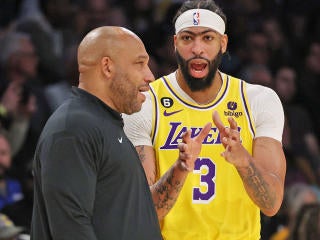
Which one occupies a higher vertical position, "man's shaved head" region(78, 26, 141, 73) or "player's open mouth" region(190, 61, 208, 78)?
"man's shaved head" region(78, 26, 141, 73)

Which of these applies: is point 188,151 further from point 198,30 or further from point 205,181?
point 198,30

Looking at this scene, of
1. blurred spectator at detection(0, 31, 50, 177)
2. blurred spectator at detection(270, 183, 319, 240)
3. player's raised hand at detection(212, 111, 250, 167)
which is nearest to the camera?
player's raised hand at detection(212, 111, 250, 167)

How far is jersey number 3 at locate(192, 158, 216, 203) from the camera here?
4.58 m

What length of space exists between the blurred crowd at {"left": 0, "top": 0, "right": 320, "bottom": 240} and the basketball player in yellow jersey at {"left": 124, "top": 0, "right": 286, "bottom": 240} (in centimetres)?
231

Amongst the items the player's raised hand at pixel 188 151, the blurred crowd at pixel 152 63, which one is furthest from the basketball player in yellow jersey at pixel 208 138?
the blurred crowd at pixel 152 63

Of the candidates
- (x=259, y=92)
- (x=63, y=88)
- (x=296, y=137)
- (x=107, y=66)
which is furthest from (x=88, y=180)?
(x=296, y=137)

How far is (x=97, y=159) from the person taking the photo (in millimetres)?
3305

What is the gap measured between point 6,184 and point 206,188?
2.84 m

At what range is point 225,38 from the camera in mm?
4844

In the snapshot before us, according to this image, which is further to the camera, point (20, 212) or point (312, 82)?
point (312, 82)

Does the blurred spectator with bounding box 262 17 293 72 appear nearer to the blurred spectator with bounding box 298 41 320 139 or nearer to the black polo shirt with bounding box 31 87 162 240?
the blurred spectator with bounding box 298 41 320 139

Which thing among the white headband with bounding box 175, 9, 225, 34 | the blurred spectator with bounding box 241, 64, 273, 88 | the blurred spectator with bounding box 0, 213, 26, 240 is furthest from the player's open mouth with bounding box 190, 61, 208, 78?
the blurred spectator with bounding box 241, 64, 273, 88

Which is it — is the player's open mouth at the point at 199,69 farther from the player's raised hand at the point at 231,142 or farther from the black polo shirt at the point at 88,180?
the black polo shirt at the point at 88,180

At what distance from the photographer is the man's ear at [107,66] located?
3.49 meters
